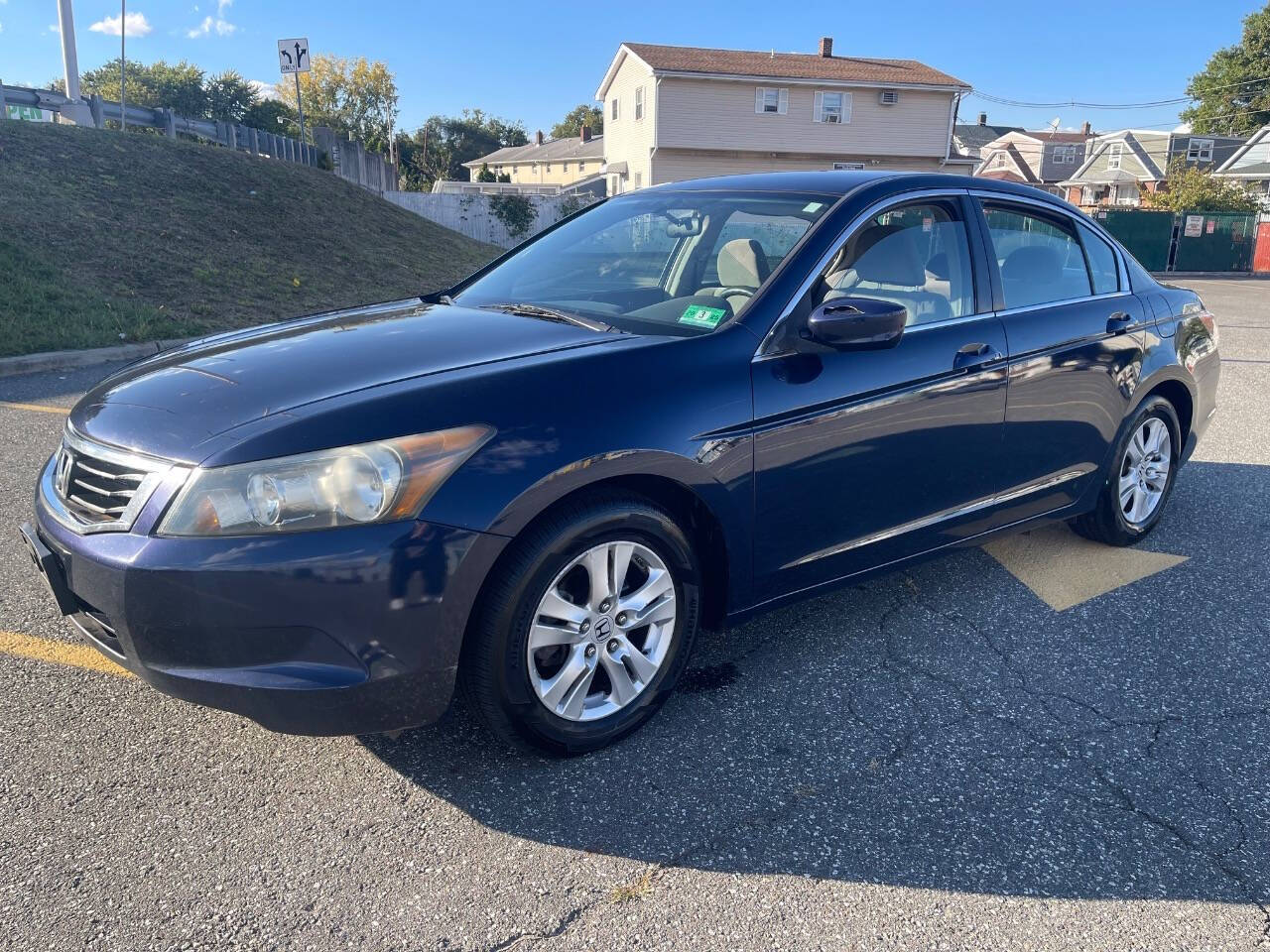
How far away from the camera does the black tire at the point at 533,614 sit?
8.08 feet

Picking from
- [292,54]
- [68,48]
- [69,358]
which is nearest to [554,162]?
[68,48]

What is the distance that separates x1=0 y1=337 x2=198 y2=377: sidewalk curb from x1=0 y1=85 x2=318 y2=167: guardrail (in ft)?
36.0

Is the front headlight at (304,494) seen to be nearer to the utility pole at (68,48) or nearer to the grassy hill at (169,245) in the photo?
the grassy hill at (169,245)

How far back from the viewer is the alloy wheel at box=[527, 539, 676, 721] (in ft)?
8.58

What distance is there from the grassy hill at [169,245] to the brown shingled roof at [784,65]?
17.8 m

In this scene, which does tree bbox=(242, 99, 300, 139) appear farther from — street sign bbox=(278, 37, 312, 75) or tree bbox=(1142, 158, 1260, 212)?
tree bbox=(1142, 158, 1260, 212)

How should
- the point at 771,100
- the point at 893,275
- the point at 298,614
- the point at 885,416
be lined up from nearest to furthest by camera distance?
the point at 298,614
the point at 885,416
the point at 893,275
the point at 771,100

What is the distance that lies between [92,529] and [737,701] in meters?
1.93

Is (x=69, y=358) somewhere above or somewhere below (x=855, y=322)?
below

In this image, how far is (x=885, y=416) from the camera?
3217 mm

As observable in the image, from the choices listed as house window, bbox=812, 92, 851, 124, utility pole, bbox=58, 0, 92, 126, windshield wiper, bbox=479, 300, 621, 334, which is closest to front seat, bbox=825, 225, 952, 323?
windshield wiper, bbox=479, 300, 621, 334

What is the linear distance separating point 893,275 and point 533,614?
189 cm

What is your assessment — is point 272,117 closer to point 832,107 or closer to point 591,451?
point 832,107

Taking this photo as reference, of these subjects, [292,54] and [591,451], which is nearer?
[591,451]
